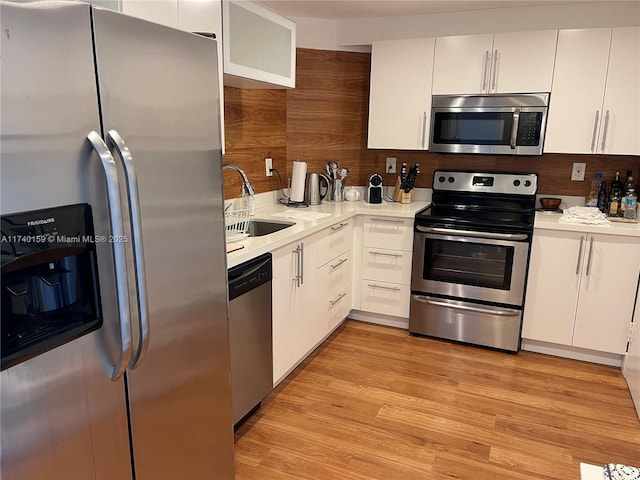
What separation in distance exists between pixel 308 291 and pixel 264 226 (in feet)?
1.55

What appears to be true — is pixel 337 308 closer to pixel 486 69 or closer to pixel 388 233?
pixel 388 233

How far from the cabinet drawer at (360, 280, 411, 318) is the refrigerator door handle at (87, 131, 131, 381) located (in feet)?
8.09

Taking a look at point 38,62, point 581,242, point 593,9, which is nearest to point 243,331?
point 38,62

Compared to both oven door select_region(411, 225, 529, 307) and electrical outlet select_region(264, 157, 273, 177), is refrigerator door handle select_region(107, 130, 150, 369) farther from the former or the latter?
oven door select_region(411, 225, 529, 307)

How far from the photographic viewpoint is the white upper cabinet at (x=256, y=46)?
86.8 inches

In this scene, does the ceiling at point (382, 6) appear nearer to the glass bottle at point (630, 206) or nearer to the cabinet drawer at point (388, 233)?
the glass bottle at point (630, 206)

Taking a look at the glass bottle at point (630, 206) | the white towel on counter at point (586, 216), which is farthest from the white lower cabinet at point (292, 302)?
the glass bottle at point (630, 206)

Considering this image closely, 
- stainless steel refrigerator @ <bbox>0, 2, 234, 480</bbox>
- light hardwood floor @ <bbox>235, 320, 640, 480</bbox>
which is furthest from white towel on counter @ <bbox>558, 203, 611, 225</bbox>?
stainless steel refrigerator @ <bbox>0, 2, 234, 480</bbox>

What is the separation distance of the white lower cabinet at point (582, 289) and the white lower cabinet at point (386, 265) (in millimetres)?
801

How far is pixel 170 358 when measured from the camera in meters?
1.39

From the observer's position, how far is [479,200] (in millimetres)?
3488

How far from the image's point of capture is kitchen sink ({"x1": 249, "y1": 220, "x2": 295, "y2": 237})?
279 centimetres

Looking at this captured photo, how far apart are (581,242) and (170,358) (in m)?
2.51

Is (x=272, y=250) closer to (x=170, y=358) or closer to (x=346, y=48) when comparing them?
(x=170, y=358)
